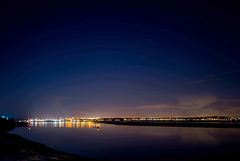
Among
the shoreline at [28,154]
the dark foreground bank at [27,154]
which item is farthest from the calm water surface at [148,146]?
the shoreline at [28,154]

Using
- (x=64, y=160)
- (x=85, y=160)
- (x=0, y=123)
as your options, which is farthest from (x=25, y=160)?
(x=0, y=123)

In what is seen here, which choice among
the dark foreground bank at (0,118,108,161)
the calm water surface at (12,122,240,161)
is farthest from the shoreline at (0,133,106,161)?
the calm water surface at (12,122,240,161)

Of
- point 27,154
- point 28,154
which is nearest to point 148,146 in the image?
point 28,154

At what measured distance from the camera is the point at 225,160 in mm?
16297

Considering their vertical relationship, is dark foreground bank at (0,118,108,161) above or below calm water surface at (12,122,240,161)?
above

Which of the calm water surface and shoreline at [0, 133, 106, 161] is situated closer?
shoreline at [0, 133, 106, 161]

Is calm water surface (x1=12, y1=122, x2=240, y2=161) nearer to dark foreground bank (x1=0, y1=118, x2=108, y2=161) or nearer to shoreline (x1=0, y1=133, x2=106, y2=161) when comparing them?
dark foreground bank (x1=0, y1=118, x2=108, y2=161)

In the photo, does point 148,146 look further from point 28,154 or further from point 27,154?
point 27,154

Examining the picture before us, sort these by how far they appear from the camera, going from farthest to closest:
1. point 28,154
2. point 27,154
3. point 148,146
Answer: point 148,146 → point 28,154 → point 27,154

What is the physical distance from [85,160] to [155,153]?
13.1m

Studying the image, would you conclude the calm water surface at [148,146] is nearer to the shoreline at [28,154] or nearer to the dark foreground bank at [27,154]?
the dark foreground bank at [27,154]

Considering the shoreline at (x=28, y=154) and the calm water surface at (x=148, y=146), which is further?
the calm water surface at (x=148, y=146)

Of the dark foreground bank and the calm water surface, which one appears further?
the calm water surface

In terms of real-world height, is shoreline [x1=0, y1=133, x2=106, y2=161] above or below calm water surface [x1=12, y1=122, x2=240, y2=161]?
above
